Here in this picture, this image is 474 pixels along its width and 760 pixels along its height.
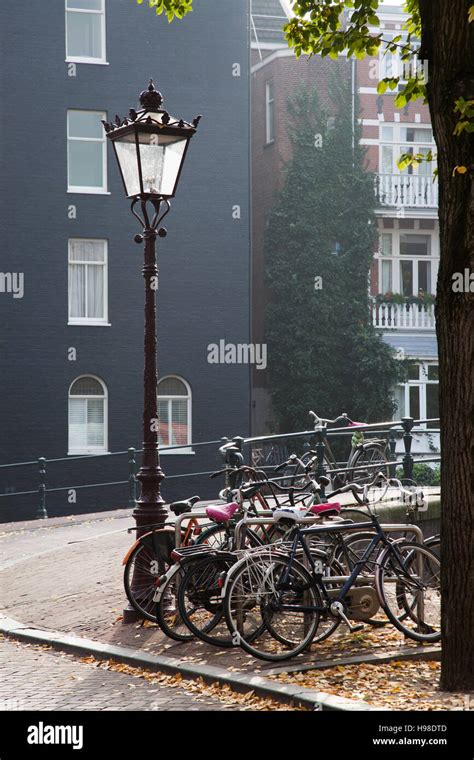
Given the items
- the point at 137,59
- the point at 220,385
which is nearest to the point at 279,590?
the point at 220,385

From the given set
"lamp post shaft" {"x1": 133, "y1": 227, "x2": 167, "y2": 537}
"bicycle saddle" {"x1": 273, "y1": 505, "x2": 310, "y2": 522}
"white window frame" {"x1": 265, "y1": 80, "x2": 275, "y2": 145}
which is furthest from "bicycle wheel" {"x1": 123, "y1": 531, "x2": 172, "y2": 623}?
"white window frame" {"x1": 265, "y1": 80, "x2": 275, "y2": 145}

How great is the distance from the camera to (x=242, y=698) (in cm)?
795

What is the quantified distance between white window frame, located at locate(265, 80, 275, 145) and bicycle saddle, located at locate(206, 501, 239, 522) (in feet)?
86.9

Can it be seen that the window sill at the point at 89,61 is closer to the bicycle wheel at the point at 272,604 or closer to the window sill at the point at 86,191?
the window sill at the point at 86,191

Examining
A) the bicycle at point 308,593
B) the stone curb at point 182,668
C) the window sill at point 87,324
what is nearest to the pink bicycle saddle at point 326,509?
the bicycle at point 308,593

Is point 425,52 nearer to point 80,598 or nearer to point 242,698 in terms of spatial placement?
point 242,698

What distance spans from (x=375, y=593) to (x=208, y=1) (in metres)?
24.6

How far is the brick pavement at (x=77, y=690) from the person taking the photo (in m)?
7.76

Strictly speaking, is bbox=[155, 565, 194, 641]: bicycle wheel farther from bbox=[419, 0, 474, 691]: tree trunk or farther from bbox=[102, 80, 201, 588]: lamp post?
bbox=[419, 0, 474, 691]: tree trunk

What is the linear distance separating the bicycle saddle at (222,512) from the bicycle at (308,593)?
82cm

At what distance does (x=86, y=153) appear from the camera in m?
29.8

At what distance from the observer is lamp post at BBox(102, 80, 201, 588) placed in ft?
35.3
